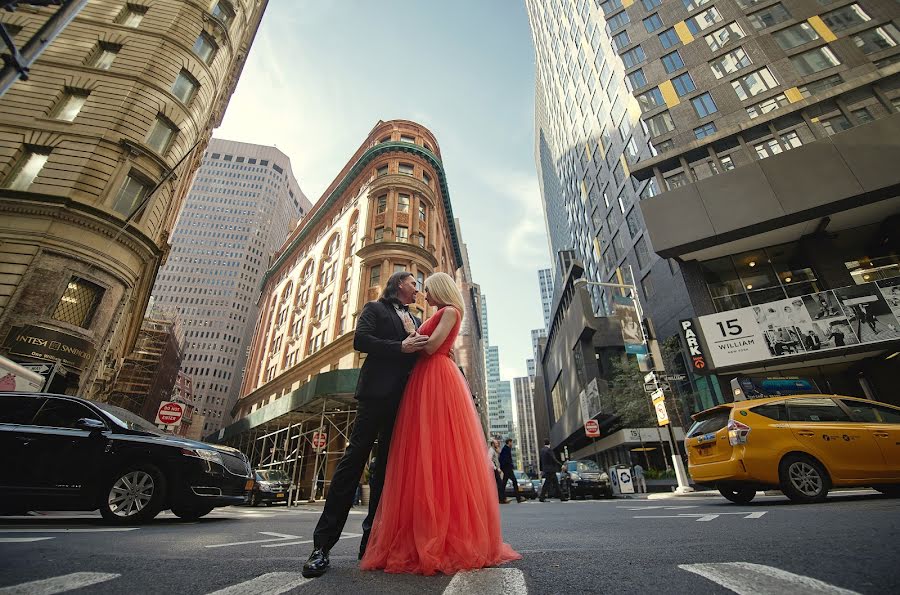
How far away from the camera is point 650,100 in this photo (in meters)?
28.0

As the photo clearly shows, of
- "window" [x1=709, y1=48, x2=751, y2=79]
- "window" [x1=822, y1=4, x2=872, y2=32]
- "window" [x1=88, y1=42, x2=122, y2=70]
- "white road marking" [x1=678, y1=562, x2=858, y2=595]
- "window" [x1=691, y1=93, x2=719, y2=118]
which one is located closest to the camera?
"white road marking" [x1=678, y1=562, x2=858, y2=595]

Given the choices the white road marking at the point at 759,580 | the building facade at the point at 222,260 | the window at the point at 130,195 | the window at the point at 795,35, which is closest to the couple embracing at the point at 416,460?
the white road marking at the point at 759,580

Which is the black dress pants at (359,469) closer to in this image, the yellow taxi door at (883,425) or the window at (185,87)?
the yellow taxi door at (883,425)

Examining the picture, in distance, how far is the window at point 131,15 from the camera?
755 inches

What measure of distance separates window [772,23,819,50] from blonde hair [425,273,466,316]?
34.1m

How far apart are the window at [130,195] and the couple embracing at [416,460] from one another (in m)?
17.8

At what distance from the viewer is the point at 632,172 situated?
24.1m

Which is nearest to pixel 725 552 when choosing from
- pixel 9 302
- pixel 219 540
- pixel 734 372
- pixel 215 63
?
pixel 219 540

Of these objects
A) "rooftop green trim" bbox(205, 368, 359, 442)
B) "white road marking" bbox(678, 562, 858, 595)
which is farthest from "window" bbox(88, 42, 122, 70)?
"white road marking" bbox(678, 562, 858, 595)

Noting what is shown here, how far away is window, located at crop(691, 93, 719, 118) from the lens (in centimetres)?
2531

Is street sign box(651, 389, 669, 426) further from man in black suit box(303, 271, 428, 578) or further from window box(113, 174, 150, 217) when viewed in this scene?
window box(113, 174, 150, 217)

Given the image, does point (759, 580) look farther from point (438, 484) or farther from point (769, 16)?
point (769, 16)

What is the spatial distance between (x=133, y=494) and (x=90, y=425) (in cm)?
110

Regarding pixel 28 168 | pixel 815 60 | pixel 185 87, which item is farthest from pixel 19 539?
pixel 815 60
